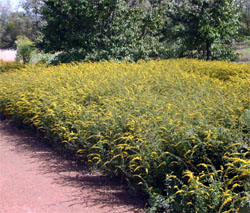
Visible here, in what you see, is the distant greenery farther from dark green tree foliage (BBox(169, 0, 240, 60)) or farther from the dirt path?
the dirt path

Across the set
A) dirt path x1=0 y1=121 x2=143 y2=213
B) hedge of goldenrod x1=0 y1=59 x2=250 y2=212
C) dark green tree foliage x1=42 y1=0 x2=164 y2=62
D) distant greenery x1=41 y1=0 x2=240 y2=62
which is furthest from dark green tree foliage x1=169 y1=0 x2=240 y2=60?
dirt path x1=0 y1=121 x2=143 y2=213

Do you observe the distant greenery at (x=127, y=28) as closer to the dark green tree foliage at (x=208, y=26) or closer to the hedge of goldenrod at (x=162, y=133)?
the dark green tree foliage at (x=208, y=26)

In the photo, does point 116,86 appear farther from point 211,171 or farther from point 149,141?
point 211,171

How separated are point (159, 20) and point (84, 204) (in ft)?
35.7

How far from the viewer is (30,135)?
25.5 feet

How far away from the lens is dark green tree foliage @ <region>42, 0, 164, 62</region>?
41.8 feet

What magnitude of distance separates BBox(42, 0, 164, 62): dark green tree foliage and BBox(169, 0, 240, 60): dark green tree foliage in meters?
1.26

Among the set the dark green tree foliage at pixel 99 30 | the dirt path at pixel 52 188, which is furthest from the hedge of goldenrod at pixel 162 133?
the dark green tree foliage at pixel 99 30

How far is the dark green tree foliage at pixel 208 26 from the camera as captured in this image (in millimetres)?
13391

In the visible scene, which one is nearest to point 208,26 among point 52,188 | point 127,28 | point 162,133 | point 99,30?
point 127,28

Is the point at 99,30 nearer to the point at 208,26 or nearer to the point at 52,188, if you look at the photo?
the point at 208,26

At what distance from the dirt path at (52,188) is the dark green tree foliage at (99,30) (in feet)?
23.1

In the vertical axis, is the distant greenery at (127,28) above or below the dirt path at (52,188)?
above

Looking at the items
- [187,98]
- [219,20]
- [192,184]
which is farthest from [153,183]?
[219,20]
